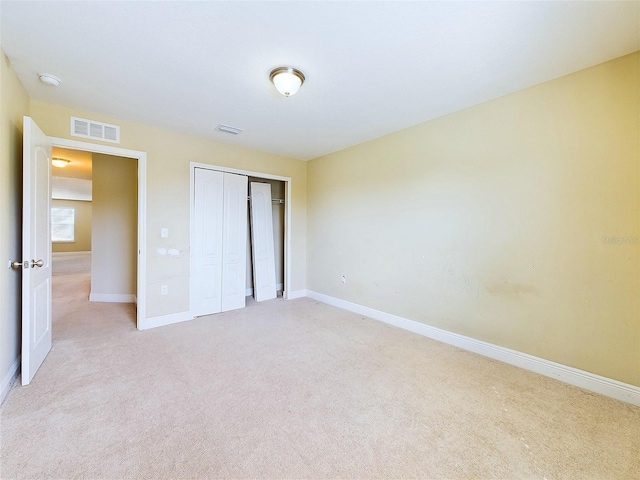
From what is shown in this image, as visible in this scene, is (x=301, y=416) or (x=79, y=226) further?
(x=79, y=226)

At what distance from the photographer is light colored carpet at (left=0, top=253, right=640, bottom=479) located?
4.85 feet

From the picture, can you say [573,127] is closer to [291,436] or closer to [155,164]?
[291,436]

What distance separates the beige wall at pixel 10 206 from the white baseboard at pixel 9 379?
0.07 feet

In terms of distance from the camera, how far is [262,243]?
16.1ft

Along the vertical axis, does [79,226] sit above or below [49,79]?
below

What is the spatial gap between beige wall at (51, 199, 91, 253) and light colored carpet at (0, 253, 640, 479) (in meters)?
11.4

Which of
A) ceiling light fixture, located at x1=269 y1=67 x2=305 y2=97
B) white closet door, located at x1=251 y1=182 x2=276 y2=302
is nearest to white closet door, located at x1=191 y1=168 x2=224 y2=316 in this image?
white closet door, located at x1=251 y1=182 x2=276 y2=302

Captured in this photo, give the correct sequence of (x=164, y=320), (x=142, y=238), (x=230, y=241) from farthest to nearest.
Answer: (x=230, y=241) < (x=164, y=320) < (x=142, y=238)

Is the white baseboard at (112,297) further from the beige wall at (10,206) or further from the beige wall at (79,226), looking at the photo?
the beige wall at (79,226)

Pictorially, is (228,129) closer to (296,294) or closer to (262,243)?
(262,243)

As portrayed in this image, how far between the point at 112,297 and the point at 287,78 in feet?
15.9

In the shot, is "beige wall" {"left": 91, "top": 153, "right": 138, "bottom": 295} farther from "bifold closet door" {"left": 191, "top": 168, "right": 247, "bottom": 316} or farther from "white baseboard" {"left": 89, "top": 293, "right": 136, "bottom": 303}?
"bifold closet door" {"left": 191, "top": 168, "right": 247, "bottom": 316}

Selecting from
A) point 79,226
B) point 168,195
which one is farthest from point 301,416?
point 79,226

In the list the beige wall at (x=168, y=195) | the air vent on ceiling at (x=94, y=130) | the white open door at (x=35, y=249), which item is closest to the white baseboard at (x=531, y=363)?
the beige wall at (x=168, y=195)
